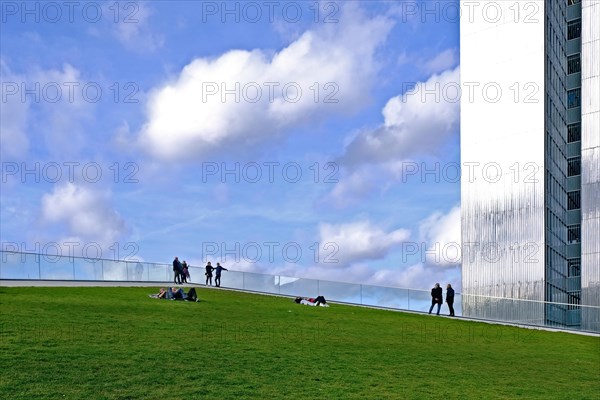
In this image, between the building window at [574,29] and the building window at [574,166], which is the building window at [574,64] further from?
the building window at [574,166]

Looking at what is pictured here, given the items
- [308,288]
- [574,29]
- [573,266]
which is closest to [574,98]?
[574,29]

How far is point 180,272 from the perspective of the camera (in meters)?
45.7

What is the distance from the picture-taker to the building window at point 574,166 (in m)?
64.5

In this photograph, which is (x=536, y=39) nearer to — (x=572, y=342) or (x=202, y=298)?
(x=572, y=342)

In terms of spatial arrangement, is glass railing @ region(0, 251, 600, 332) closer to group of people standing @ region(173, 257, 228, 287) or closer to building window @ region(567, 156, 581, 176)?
group of people standing @ region(173, 257, 228, 287)

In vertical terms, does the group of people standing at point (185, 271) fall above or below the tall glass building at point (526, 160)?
below

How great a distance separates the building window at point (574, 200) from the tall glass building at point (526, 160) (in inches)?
3.3

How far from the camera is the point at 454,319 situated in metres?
38.4

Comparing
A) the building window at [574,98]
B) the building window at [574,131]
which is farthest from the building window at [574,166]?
the building window at [574,98]

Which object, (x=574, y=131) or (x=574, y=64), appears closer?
(x=574, y=131)

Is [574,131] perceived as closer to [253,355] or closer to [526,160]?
[526,160]

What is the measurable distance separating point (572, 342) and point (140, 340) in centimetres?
2159

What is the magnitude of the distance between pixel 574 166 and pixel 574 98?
608 cm

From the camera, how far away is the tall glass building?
57375mm
